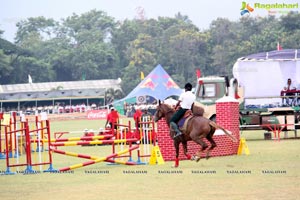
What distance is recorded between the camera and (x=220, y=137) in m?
26.0

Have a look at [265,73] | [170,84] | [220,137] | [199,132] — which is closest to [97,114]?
[170,84]

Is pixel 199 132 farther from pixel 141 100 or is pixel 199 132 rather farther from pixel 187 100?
pixel 141 100

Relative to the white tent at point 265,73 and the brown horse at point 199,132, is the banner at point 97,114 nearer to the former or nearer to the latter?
the white tent at point 265,73

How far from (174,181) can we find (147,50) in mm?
115775

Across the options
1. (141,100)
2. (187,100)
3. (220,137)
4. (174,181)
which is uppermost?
(187,100)

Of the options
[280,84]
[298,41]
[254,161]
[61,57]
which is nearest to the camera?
[254,161]

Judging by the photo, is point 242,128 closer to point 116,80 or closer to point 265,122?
point 265,122

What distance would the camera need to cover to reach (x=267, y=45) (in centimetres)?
11300

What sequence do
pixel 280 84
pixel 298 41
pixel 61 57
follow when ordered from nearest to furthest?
pixel 280 84, pixel 298 41, pixel 61 57

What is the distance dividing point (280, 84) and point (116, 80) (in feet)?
279

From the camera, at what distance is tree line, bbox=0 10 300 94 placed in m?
119

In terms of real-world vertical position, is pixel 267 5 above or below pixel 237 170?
above

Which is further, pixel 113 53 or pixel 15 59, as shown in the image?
pixel 113 53

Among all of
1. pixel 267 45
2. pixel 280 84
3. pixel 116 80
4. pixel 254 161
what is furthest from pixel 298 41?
pixel 254 161
